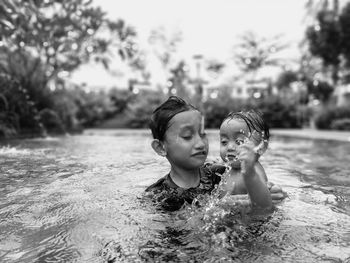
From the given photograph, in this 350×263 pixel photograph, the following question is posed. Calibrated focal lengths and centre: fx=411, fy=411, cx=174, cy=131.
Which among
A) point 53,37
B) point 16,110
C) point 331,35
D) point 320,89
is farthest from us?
point 320,89

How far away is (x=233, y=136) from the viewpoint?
2406mm

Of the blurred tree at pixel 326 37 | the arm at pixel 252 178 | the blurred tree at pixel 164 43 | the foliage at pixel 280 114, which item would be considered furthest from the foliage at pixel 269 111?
the arm at pixel 252 178

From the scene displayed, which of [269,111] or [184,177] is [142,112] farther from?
[184,177]

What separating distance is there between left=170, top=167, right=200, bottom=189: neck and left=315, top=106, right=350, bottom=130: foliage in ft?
57.4

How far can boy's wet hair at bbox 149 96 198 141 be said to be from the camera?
2438 mm

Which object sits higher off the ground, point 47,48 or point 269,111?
point 47,48

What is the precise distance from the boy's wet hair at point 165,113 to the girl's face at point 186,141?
3cm

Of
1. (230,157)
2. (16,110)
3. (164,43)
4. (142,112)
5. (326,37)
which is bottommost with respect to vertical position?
(230,157)

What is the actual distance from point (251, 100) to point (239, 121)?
24221 millimetres

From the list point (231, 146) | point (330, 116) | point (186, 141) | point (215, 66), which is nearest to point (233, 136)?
point (231, 146)

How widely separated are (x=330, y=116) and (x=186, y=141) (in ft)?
61.3

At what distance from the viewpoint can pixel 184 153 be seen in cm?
238

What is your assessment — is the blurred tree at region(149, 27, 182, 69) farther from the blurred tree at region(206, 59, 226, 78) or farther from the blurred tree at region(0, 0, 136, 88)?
the blurred tree at region(0, 0, 136, 88)

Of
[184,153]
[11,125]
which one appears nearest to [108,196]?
[184,153]
